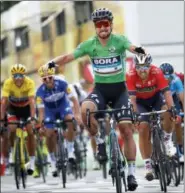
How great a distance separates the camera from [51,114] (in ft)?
47.4

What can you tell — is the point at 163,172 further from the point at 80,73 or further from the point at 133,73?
the point at 80,73

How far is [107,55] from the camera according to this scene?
1049 centimetres

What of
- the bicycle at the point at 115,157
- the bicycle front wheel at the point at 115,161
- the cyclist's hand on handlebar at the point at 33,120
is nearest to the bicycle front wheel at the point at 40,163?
the cyclist's hand on handlebar at the point at 33,120

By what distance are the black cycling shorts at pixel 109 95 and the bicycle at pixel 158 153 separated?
0.67 meters

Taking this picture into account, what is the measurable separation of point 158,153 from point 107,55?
177cm

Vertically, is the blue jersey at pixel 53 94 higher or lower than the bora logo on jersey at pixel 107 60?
lower

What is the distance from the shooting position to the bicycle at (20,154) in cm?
1387

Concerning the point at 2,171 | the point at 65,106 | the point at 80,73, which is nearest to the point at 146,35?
the point at 80,73

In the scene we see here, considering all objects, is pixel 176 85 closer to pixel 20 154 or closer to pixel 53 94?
pixel 53 94

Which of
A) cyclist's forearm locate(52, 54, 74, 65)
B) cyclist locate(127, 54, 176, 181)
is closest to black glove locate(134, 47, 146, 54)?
cyclist's forearm locate(52, 54, 74, 65)

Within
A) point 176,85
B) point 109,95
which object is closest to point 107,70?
point 109,95

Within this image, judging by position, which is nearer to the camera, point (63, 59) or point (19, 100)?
point (63, 59)

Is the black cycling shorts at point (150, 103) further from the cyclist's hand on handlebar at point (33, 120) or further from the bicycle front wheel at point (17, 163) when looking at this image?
the bicycle front wheel at point (17, 163)

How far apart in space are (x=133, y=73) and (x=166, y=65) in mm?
2001
